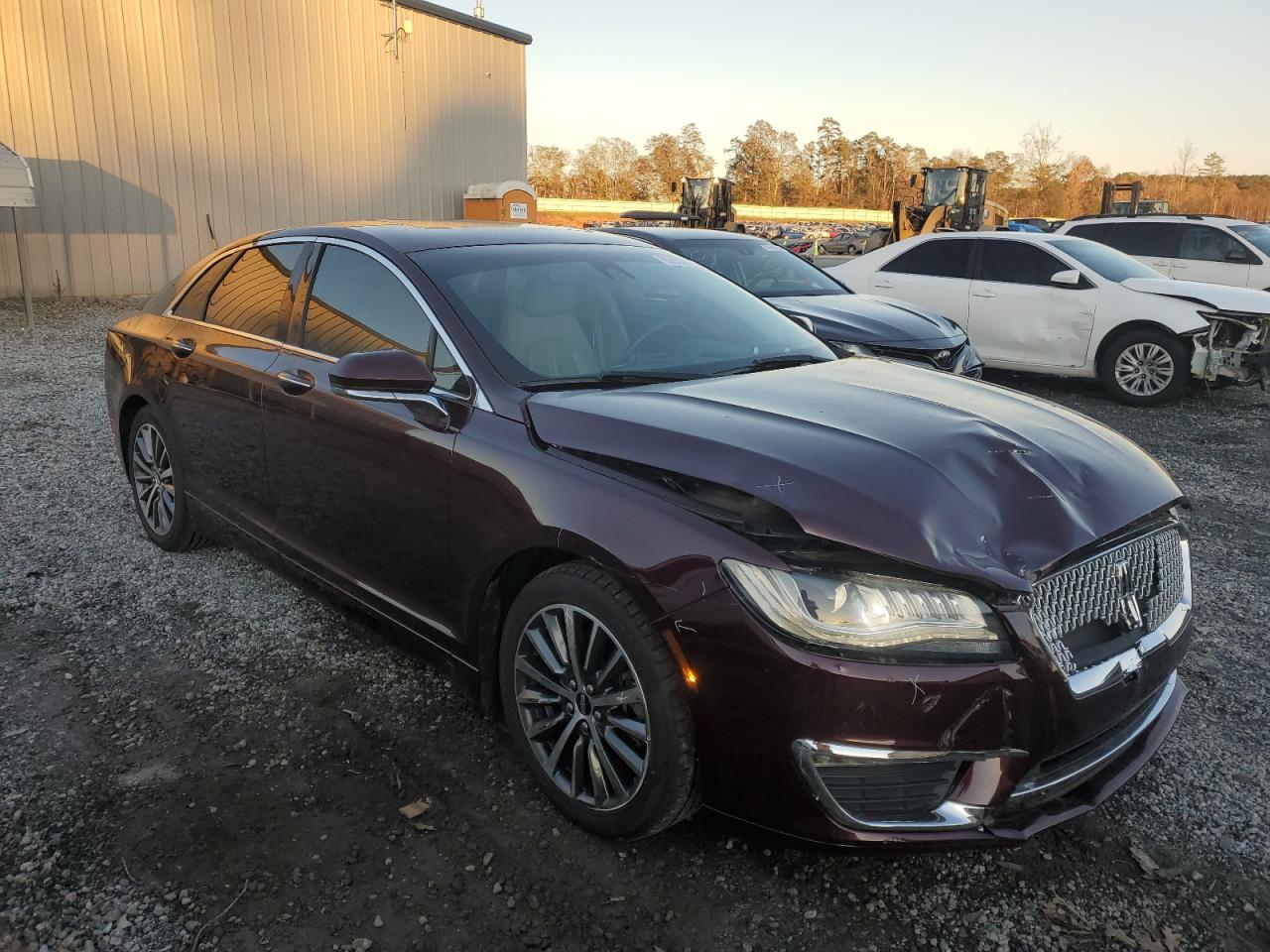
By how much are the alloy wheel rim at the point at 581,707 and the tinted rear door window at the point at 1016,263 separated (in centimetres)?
838

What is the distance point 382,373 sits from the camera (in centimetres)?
274

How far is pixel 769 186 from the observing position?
101438 mm

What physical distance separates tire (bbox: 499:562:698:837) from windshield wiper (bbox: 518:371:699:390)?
64 centimetres

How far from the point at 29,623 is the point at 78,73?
1467 cm

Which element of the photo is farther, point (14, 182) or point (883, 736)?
point (14, 182)

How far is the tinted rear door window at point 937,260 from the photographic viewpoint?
9695mm

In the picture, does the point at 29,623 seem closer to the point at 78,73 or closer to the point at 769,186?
the point at 78,73

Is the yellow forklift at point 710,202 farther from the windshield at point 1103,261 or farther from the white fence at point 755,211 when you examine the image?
the white fence at point 755,211

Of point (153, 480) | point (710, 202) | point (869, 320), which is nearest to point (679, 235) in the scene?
point (869, 320)

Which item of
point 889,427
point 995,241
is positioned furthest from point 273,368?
point 995,241

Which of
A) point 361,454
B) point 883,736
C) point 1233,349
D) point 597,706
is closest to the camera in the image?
point 883,736

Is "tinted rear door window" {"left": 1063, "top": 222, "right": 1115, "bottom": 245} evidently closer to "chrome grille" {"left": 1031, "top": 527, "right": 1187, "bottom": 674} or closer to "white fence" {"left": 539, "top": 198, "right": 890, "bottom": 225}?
"chrome grille" {"left": 1031, "top": 527, "right": 1187, "bottom": 674}

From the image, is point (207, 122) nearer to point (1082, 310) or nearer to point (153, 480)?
point (153, 480)

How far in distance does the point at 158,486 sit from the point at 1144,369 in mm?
8584
